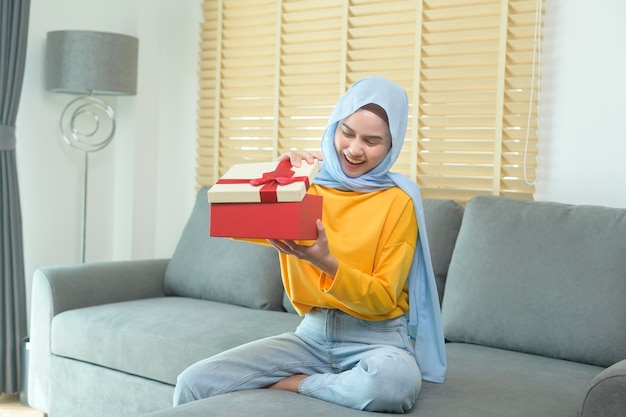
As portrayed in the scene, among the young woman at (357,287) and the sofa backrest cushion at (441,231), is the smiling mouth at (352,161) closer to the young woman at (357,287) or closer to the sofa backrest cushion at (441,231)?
the young woman at (357,287)

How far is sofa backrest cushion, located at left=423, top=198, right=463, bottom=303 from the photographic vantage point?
3000 mm

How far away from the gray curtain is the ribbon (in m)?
1.99

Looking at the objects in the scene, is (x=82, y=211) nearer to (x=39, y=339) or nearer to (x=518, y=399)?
(x=39, y=339)

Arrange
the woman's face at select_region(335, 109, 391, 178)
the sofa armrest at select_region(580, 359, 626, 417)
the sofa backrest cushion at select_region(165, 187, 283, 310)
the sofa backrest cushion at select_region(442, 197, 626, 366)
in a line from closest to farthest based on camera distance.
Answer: the sofa armrest at select_region(580, 359, 626, 417) < the woman's face at select_region(335, 109, 391, 178) < the sofa backrest cushion at select_region(442, 197, 626, 366) < the sofa backrest cushion at select_region(165, 187, 283, 310)

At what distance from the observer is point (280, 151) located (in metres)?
3.95

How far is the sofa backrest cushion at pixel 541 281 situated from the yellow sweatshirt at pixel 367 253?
556mm

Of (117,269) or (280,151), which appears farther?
(280,151)

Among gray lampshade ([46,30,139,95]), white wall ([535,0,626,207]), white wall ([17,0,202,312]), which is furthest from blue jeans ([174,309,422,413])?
white wall ([17,0,202,312])

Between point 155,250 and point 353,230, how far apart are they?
2469mm

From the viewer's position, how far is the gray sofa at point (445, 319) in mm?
2129

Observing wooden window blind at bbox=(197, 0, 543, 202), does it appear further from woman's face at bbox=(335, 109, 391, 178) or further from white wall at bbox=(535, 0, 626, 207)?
woman's face at bbox=(335, 109, 391, 178)

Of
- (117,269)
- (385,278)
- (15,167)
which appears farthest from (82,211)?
(385,278)

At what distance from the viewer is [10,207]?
3.71m

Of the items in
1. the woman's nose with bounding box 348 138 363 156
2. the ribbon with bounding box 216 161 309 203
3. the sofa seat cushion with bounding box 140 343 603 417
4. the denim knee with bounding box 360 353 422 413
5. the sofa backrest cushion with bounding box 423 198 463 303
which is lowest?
the sofa seat cushion with bounding box 140 343 603 417
